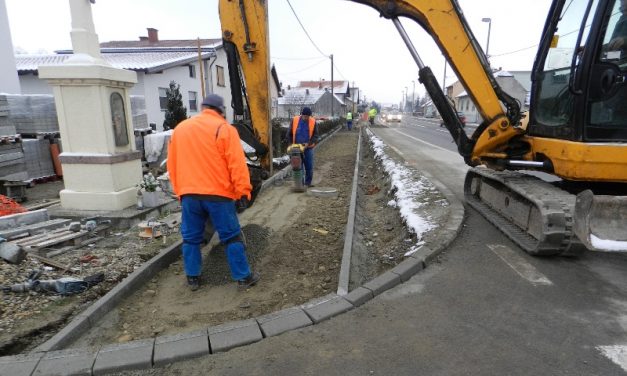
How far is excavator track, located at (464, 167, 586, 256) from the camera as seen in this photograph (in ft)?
12.8

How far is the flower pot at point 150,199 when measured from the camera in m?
6.31

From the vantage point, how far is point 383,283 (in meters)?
3.58

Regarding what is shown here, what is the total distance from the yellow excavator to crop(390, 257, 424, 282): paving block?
51.9 inches

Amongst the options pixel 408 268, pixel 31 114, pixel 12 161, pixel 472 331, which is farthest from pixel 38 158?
pixel 472 331

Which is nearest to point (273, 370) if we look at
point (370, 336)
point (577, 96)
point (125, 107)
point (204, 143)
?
point (370, 336)

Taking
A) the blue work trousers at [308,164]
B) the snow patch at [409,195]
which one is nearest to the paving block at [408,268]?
the snow patch at [409,195]

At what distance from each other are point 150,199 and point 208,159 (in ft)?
10.9

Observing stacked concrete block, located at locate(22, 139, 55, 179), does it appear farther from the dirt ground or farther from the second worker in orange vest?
the second worker in orange vest

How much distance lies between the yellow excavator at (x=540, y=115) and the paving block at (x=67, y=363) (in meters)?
3.33

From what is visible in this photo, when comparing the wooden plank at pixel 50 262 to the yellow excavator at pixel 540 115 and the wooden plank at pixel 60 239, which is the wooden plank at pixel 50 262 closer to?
the wooden plank at pixel 60 239

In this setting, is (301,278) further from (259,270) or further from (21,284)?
(21,284)

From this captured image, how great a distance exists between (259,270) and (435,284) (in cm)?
194

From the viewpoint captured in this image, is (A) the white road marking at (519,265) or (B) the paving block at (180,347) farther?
(A) the white road marking at (519,265)

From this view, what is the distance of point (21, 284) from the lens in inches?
143
